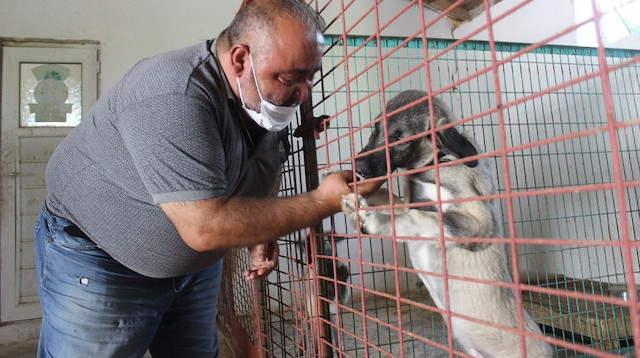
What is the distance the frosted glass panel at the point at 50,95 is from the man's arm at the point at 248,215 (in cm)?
474

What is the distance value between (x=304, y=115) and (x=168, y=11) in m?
4.52

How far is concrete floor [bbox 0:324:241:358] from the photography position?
3.68 metres

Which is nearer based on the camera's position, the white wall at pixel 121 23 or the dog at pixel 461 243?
the dog at pixel 461 243

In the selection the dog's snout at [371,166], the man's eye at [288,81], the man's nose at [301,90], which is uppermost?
the man's eye at [288,81]

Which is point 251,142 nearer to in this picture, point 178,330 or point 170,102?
point 170,102

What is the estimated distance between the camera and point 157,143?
1.23 meters

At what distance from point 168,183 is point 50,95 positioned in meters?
4.87

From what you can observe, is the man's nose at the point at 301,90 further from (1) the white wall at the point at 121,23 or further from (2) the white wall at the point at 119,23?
(2) the white wall at the point at 119,23

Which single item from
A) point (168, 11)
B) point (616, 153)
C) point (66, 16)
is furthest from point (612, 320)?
point (66, 16)

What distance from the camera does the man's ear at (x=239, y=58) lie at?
4.69 ft

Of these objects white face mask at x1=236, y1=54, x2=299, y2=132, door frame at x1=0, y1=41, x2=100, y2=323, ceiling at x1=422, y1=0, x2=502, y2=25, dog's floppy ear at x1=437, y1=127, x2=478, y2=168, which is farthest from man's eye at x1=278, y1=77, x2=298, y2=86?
ceiling at x1=422, y1=0, x2=502, y2=25

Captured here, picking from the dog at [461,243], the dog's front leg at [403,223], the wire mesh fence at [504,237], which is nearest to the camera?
the dog's front leg at [403,223]

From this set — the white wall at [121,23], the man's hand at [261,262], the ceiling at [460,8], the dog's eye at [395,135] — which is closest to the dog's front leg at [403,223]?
the dog's eye at [395,135]

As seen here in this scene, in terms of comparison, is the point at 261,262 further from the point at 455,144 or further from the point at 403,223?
the point at 455,144
